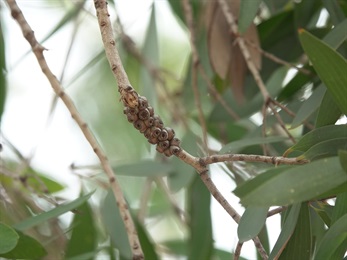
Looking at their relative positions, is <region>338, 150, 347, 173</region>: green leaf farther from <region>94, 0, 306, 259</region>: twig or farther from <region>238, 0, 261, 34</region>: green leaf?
<region>238, 0, 261, 34</region>: green leaf

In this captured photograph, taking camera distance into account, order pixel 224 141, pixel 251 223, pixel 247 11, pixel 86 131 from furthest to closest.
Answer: pixel 224 141
pixel 247 11
pixel 86 131
pixel 251 223

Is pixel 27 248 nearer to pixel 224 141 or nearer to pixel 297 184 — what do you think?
pixel 297 184

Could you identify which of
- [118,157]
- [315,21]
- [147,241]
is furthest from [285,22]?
[118,157]

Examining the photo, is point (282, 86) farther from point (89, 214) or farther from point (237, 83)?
point (89, 214)

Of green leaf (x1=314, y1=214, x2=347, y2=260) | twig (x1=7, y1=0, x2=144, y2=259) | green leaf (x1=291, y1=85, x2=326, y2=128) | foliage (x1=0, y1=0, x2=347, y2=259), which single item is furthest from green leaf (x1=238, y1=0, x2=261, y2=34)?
green leaf (x1=314, y1=214, x2=347, y2=260)

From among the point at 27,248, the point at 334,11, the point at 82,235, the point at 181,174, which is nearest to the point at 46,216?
the point at 27,248

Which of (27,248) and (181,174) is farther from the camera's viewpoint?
(181,174)
